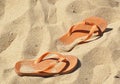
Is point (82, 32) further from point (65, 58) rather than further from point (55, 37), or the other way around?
point (65, 58)

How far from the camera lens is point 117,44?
2.33m

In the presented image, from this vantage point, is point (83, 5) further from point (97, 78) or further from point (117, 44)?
point (97, 78)

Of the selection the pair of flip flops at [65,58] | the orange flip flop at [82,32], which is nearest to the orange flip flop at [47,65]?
the pair of flip flops at [65,58]

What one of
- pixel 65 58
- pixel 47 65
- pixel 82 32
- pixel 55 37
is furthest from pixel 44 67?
pixel 82 32

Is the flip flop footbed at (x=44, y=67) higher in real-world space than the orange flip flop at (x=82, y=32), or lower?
lower

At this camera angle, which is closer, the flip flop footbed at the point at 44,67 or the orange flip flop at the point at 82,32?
the flip flop footbed at the point at 44,67

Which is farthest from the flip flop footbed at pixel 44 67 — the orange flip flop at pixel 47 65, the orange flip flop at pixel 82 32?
the orange flip flop at pixel 82 32

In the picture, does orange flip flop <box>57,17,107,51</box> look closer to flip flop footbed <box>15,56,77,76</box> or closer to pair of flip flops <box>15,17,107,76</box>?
pair of flip flops <box>15,17,107,76</box>

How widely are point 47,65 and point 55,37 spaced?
0.99 feet

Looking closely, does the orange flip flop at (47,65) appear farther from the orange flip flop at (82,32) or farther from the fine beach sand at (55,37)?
the orange flip flop at (82,32)

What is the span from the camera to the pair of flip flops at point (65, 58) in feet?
7.42

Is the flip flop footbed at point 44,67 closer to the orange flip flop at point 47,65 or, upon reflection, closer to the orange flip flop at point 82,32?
the orange flip flop at point 47,65

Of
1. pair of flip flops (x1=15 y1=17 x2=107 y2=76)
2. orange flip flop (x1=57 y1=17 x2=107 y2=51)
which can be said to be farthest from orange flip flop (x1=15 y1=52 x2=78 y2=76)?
orange flip flop (x1=57 y1=17 x2=107 y2=51)

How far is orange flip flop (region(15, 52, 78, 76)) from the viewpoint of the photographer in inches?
88.6
